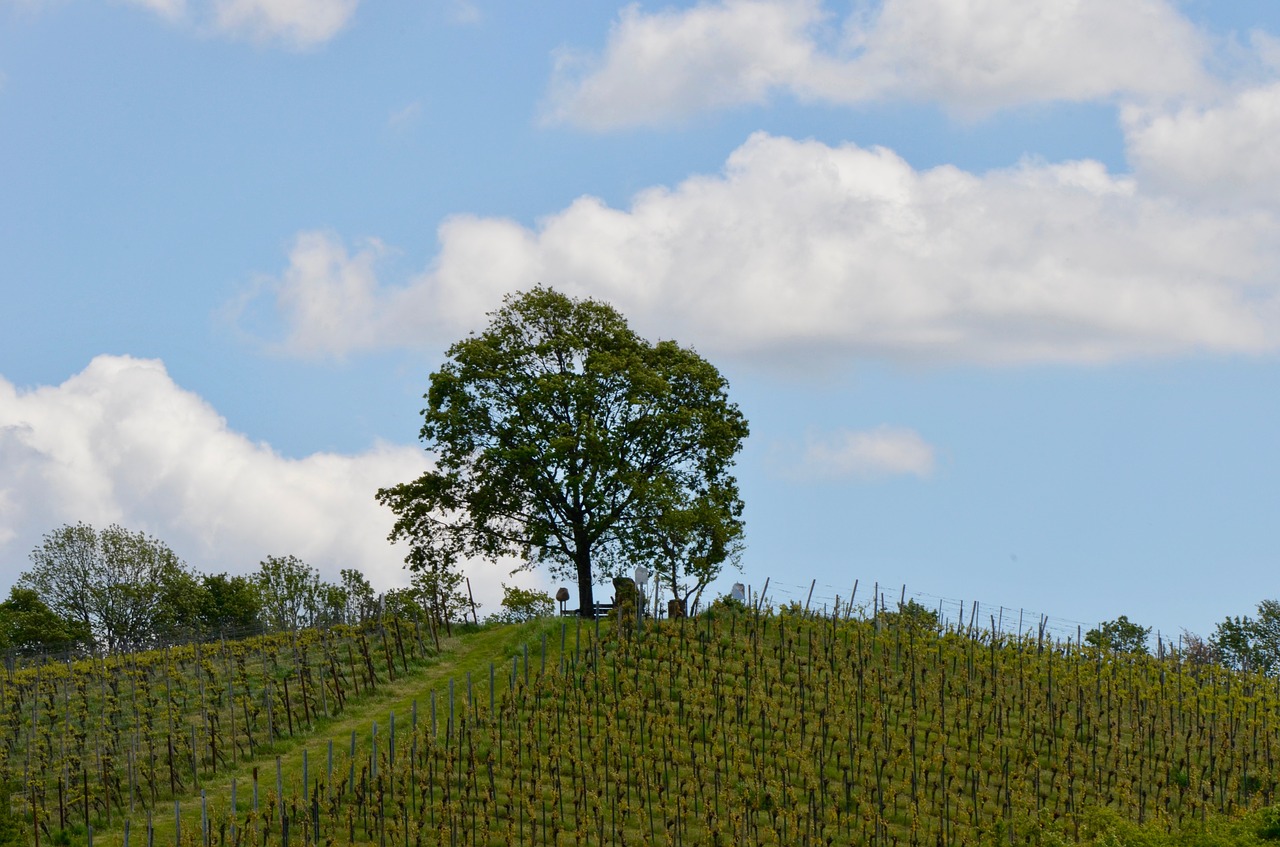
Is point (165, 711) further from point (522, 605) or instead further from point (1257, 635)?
Answer: point (1257, 635)

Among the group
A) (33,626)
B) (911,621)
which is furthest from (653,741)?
(33,626)

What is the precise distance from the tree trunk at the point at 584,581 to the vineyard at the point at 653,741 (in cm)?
504

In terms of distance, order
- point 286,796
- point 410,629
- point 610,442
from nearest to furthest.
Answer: point 286,796 → point 410,629 → point 610,442

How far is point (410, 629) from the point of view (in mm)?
40000

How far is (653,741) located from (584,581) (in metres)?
15.5

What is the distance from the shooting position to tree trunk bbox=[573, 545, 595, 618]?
147 feet

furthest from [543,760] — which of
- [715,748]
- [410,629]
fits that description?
[410,629]

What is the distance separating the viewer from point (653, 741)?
97.4 feet

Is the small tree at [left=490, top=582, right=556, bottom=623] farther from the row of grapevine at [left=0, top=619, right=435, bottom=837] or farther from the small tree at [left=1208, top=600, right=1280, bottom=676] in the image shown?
the small tree at [left=1208, top=600, right=1280, bottom=676]

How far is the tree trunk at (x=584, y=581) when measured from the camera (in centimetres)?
4478

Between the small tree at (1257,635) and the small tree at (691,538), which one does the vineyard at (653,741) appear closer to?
the small tree at (691,538)

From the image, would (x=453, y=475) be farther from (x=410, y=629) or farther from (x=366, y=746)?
(x=366, y=746)

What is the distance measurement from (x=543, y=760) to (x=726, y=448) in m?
18.7

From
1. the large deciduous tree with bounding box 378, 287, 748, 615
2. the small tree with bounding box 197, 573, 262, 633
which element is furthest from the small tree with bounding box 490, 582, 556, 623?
the small tree with bounding box 197, 573, 262, 633
